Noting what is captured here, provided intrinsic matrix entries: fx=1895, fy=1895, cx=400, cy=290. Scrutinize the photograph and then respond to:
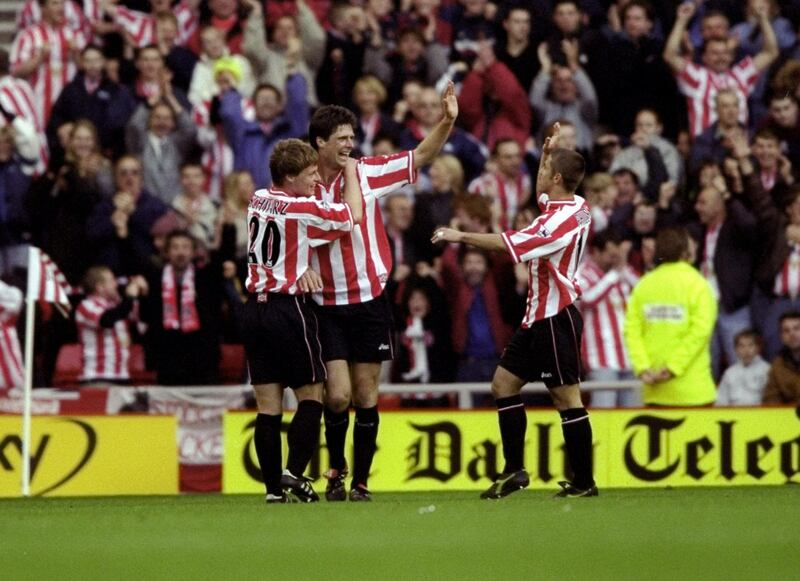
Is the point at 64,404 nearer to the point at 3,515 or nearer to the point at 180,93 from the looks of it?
the point at 180,93

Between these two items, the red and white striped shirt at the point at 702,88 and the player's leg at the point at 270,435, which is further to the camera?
the red and white striped shirt at the point at 702,88

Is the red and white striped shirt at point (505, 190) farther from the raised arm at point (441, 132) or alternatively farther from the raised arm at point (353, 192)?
the raised arm at point (353, 192)

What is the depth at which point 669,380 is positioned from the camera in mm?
13688

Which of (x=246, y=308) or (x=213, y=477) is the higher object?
(x=246, y=308)

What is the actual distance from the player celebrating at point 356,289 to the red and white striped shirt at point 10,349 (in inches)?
208

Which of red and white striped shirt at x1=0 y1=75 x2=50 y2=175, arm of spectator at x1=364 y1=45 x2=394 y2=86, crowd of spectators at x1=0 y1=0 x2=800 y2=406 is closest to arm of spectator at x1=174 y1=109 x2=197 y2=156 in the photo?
crowd of spectators at x1=0 y1=0 x2=800 y2=406

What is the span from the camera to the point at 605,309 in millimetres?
15562

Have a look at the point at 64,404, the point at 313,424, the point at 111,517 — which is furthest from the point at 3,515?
the point at 64,404

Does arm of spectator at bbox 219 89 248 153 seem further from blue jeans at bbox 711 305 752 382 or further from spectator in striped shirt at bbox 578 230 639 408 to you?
blue jeans at bbox 711 305 752 382

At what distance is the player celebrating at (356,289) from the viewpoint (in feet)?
34.8

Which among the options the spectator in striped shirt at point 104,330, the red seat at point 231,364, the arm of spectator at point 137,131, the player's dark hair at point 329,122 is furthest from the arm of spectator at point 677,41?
the player's dark hair at point 329,122

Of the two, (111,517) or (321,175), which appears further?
(321,175)

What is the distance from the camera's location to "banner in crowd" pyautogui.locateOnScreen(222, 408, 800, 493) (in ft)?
46.6

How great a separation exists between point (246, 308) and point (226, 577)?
3.65 m
